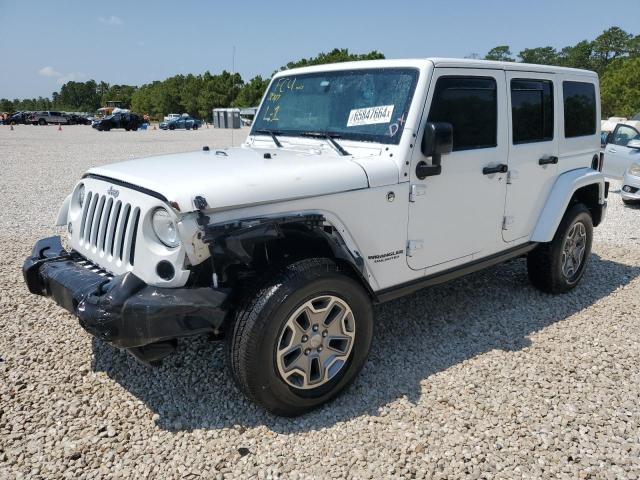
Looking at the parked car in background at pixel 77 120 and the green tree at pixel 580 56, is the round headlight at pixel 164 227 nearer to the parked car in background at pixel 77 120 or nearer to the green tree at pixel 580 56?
the parked car in background at pixel 77 120

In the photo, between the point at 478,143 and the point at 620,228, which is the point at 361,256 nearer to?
the point at 478,143

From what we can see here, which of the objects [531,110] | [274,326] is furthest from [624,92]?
[274,326]

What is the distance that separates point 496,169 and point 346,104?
1291 mm

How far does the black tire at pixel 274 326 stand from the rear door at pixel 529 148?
1.97 m

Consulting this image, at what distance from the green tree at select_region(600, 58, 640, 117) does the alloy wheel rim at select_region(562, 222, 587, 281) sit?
3705 cm

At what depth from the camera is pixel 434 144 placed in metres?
3.26

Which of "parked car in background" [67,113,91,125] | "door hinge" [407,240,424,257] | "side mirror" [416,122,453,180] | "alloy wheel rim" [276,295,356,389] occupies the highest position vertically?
"parked car in background" [67,113,91,125]

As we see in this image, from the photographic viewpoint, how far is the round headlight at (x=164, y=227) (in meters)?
2.74

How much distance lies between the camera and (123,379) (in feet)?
11.3

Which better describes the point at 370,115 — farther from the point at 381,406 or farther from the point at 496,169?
the point at 381,406

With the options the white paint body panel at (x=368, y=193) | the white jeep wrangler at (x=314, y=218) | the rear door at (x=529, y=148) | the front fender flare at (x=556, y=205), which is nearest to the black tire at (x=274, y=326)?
the white jeep wrangler at (x=314, y=218)

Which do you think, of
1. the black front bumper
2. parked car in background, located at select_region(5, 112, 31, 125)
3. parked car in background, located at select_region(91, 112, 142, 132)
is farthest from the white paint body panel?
parked car in background, located at select_region(5, 112, 31, 125)

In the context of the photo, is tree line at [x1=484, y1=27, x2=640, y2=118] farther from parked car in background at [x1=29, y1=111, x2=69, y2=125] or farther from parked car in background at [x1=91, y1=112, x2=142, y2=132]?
parked car in background at [x1=29, y1=111, x2=69, y2=125]

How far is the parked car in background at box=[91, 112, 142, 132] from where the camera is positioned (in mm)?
39500
